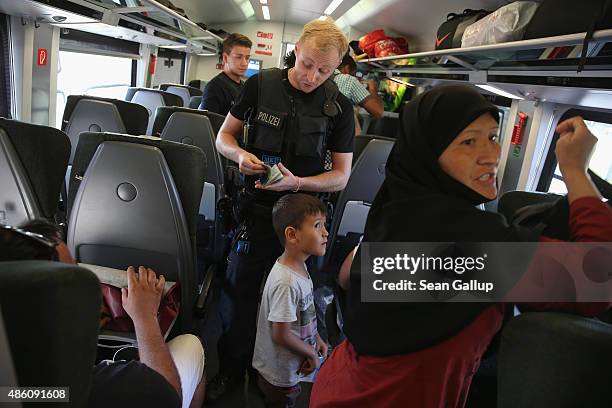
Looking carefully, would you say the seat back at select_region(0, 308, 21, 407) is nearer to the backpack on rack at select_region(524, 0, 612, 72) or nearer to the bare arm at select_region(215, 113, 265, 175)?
the bare arm at select_region(215, 113, 265, 175)

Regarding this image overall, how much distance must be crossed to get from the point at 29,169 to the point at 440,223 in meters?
1.63

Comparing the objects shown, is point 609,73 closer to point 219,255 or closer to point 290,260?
point 290,260

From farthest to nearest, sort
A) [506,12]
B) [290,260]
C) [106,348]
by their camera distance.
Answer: [506,12]
[290,260]
[106,348]

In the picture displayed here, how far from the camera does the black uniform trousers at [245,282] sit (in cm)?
216

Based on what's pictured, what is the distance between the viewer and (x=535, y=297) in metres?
0.86

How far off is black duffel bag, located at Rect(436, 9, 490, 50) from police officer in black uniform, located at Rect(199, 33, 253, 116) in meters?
1.83

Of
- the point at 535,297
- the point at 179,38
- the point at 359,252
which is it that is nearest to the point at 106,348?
the point at 359,252

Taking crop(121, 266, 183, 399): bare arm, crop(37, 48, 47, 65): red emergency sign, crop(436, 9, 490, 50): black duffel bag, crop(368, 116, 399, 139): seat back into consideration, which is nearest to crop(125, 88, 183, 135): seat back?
crop(37, 48, 47, 65): red emergency sign

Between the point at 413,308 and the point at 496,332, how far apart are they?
0.72 ft

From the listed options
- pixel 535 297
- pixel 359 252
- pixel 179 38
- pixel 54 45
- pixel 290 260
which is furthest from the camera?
pixel 179 38

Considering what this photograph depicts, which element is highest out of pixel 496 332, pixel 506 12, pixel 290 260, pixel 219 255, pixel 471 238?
pixel 506 12

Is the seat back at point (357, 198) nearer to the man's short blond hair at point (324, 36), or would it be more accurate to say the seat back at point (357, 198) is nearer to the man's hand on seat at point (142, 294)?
the man's short blond hair at point (324, 36)

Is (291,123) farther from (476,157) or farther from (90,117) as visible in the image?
(90,117)

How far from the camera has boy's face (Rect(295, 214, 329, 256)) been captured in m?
1.91
